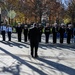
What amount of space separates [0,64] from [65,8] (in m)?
45.8

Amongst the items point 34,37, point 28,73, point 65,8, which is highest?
point 65,8

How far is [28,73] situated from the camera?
10.5 meters

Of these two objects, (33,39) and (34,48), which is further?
(34,48)

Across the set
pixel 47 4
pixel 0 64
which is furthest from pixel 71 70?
pixel 47 4

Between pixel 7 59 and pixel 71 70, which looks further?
pixel 7 59

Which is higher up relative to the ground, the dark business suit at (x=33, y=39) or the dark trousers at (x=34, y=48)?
the dark business suit at (x=33, y=39)

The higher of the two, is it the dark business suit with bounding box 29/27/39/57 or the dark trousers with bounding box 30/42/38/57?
the dark business suit with bounding box 29/27/39/57

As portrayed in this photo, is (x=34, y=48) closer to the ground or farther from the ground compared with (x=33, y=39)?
closer to the ground

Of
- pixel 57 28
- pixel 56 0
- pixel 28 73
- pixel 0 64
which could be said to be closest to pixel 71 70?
pixel 28 73

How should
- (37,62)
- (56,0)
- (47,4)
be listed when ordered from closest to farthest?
(37,62), (47,4), (56,0)

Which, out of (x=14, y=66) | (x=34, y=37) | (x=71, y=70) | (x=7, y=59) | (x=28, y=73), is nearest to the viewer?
(x=28, y=73)

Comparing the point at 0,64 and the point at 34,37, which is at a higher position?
the point at 34,37

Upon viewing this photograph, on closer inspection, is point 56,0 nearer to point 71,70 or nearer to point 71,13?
point 71,13

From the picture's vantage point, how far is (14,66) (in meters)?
12.0
